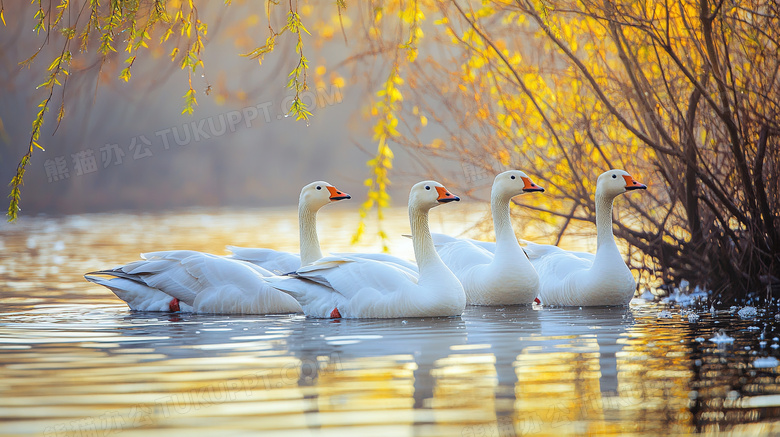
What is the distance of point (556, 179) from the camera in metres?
12.0

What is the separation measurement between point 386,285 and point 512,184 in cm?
249

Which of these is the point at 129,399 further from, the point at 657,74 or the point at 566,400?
the point at 657,74

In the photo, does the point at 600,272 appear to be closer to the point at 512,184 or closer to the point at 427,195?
the point at 512,184

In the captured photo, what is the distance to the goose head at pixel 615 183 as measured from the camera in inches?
416

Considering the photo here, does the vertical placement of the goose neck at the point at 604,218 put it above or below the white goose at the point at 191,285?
above

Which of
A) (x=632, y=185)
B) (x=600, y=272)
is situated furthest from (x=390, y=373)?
(x=632, y=185)

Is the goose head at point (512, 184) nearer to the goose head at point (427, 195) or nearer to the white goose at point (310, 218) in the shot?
the white goose at point (310, 218)

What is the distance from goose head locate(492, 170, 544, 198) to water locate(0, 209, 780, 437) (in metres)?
1.38

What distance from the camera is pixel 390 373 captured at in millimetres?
6312

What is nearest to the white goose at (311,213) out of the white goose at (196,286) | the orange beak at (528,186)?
the white goose at (196,286)

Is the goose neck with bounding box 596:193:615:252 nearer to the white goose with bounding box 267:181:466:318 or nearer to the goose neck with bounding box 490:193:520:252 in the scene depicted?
the goose neck with bounding box 490:193:520:252

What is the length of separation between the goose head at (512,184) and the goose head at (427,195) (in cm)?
151

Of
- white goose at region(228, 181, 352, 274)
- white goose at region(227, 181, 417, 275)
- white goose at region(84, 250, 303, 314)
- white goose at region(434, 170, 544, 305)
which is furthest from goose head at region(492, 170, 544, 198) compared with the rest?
white goose at region(84, 250, 303, 314)

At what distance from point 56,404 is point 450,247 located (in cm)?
730
